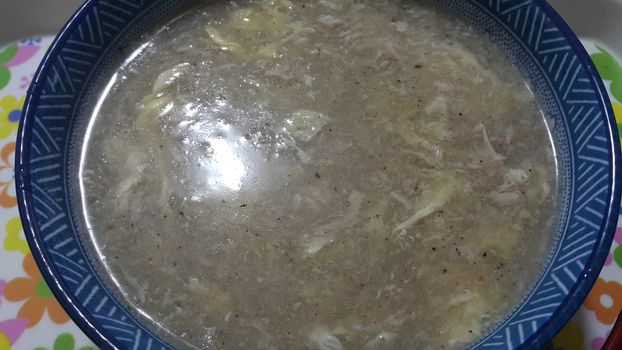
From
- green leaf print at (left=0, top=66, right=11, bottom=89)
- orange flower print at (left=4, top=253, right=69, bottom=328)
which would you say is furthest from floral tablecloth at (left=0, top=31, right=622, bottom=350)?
green leaf print at (left=0, top=66, right=11, bottom=89)

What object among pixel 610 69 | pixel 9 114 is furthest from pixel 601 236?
pixel 9 114

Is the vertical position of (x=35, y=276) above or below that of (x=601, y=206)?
below

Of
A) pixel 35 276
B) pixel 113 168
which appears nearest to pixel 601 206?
pixel 113 168

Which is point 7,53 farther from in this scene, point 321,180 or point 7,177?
point 321,180

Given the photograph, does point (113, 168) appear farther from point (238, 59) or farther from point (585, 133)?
point (585, 133)

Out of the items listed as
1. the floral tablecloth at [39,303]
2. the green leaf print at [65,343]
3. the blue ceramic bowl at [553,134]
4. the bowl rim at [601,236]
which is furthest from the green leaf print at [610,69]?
the green leaf print at [65,343]

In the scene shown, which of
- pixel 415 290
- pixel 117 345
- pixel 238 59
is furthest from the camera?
pixel 238 59

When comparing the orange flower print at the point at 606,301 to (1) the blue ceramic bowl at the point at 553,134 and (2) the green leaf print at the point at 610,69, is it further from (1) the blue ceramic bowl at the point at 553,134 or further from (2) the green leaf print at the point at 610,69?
(2) the green leaf print at the point at 610,69
